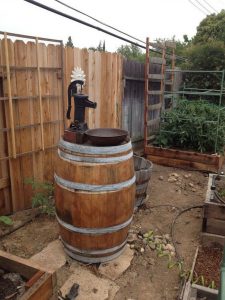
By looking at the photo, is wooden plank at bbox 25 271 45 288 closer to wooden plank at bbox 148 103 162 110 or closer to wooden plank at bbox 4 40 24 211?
wooden plank at bbox 4 40 24 211

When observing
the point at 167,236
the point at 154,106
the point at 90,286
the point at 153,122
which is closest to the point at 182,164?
the point at 153,122

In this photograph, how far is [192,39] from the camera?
1440 cm

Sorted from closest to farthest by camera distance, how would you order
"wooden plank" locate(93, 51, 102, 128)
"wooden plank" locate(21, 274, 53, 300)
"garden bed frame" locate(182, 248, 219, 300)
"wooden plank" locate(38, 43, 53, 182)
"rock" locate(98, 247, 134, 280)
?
"wooden plank" locate(21, 274, 53, 300), "garden bed frame" locate(182, 248, 219, 300), "rock" locate(98, 247, 134, 280), "wooden plank" locate(38, 43, 53, 182), "wooden plank" locate(93, 51, 102, 128)

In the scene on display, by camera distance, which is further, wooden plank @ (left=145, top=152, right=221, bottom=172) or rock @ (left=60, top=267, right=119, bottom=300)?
wooden plank @ (left=145, top=152, right=221, bottom=172)

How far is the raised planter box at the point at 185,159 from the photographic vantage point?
19.0 ft

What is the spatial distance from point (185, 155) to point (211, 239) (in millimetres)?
2893

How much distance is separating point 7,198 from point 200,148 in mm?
4019

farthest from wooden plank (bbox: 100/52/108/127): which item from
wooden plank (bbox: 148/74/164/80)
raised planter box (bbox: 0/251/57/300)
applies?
raised planter box (bbox: 0/251/57/300)

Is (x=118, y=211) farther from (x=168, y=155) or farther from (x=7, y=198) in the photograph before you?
(x=168, y=155)

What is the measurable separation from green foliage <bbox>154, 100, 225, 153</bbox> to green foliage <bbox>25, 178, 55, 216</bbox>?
3.16 meters

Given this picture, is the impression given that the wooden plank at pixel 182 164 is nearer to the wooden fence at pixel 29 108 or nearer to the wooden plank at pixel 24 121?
the wooden fence at pixel 29 108

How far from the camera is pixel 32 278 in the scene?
1.79 metres

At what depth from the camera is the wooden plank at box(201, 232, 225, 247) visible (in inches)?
128

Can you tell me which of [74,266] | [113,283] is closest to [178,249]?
[113,283]
